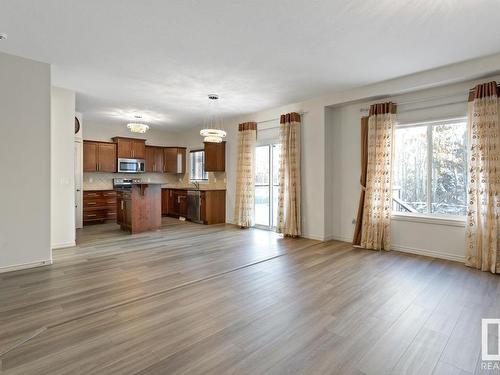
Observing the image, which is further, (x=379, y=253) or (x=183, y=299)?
(x=379, y=253)

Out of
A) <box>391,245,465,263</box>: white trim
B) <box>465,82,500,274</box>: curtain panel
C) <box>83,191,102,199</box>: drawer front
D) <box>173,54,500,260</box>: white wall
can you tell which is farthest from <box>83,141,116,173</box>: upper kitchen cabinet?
<box>465,82,500,274</box>: curtain panel

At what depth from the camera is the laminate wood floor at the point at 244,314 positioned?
1866mm

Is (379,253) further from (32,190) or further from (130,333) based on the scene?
(32,190)

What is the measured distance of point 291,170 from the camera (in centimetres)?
588

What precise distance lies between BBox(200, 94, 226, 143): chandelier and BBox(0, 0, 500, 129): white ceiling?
75 centimetres

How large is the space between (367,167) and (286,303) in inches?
127

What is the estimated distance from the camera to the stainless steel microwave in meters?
8.16

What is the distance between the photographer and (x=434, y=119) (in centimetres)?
438

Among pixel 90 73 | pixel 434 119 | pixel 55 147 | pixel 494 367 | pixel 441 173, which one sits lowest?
pixel 494 367

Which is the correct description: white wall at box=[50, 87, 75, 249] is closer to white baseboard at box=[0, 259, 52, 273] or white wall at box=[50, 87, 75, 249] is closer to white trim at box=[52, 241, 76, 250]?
white trim at box=[52, 241, 76, 250]

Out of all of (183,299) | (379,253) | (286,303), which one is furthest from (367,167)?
(183,299)

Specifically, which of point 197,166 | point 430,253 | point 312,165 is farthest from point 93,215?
point 430,253

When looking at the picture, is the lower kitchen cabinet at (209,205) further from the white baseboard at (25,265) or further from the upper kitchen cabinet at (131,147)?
the white baseboard at (25,265)

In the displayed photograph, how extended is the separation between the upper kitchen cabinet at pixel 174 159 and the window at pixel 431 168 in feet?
22.5
